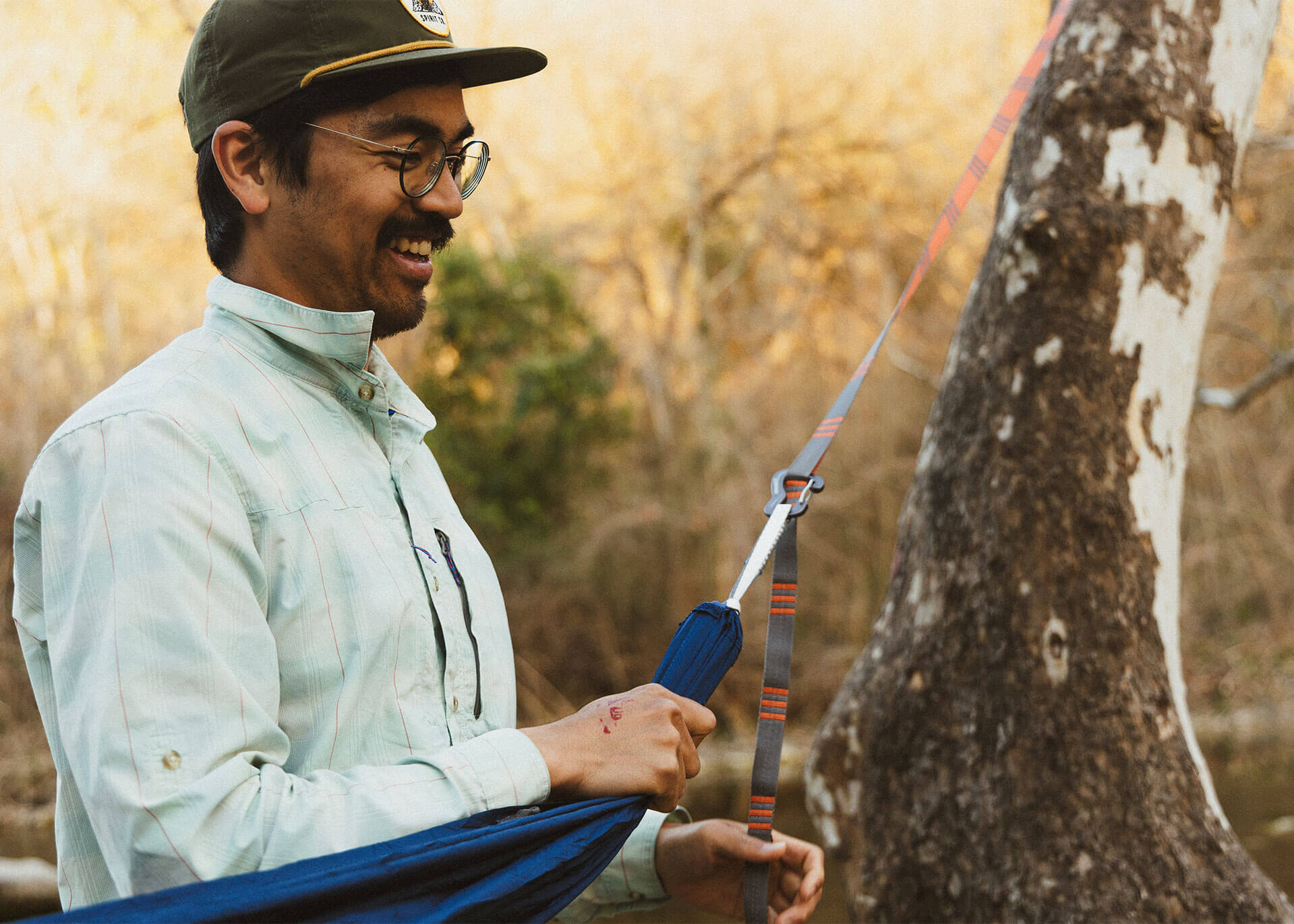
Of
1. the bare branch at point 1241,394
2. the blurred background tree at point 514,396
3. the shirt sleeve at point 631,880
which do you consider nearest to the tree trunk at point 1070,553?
the shirt sleeve at point 631,880

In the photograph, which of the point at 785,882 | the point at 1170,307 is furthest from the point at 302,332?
the point at 1170,307

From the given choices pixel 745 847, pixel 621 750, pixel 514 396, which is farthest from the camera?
pixel 514 396

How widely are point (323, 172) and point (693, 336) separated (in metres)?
9.23

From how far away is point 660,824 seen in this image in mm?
1439

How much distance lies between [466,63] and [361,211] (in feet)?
0.76

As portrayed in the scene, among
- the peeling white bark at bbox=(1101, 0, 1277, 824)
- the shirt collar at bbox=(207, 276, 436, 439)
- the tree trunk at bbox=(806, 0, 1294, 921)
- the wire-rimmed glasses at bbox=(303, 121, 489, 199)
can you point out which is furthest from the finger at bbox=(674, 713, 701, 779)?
the peeling white bark at bbox=(1101, 0, 1277, 824)

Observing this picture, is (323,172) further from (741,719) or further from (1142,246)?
(741,719)

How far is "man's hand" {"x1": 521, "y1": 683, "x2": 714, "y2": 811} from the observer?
42.1 inches

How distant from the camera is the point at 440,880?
3.22 feet

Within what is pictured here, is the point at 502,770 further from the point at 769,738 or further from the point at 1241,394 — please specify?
the point at 1241,394

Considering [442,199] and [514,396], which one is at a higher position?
[514,396]

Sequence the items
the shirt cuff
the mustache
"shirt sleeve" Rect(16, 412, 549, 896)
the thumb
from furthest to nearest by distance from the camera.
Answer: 1. the thumb
2. the mustache
3. the shirt cuff
4. "shirt sleeve" Rect(16, 412, 549, 896)

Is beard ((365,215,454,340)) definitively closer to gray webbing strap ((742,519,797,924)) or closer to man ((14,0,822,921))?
man ((14,0,822,921))

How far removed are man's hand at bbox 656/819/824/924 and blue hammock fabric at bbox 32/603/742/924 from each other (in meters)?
0.26
